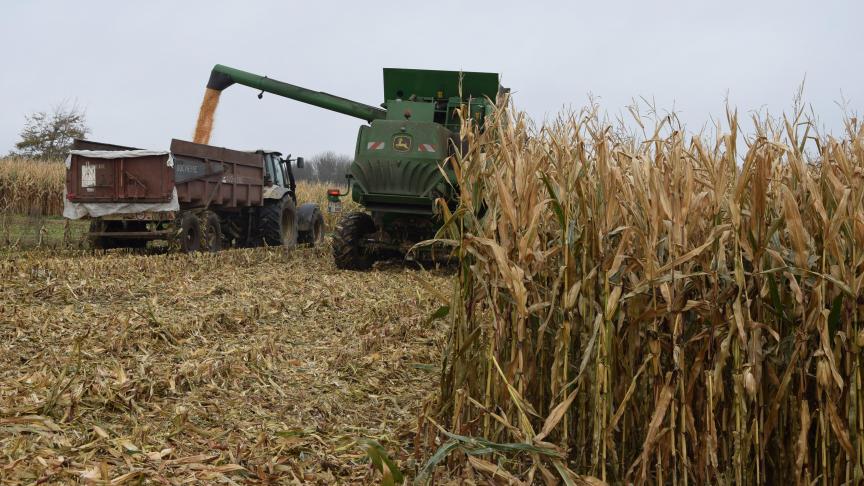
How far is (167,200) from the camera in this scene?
12.9m

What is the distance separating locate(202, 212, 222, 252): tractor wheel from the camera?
1400cm

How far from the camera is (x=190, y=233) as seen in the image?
13742 mm

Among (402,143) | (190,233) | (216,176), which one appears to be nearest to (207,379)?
(402,143)

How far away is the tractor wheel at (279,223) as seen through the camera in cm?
1631

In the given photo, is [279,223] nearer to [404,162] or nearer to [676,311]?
[404,162]

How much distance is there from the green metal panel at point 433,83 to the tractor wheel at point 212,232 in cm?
415

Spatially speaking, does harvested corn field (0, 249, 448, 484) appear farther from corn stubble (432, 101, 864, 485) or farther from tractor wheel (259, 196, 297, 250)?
tractor wheel (259, 196, 297, 250)

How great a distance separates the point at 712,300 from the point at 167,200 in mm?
11154

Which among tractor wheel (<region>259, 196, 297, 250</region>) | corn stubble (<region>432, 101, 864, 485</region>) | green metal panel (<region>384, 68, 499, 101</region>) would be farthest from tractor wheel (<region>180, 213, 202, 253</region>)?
corn stubble (<region>432, 101, 864, 485</region>)

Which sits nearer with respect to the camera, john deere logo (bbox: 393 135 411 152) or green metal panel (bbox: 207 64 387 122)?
john deere logo (bbox: 393 135 411 152)

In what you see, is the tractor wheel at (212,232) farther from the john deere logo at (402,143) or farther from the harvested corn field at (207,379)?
the john deere logo at (402,143)

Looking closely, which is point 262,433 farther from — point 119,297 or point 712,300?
point 119,297

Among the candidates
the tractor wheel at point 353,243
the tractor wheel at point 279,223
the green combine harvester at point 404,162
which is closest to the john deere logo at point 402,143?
the green combine harvester at point 404,162

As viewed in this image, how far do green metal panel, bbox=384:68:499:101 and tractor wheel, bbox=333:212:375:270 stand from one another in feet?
6.26
